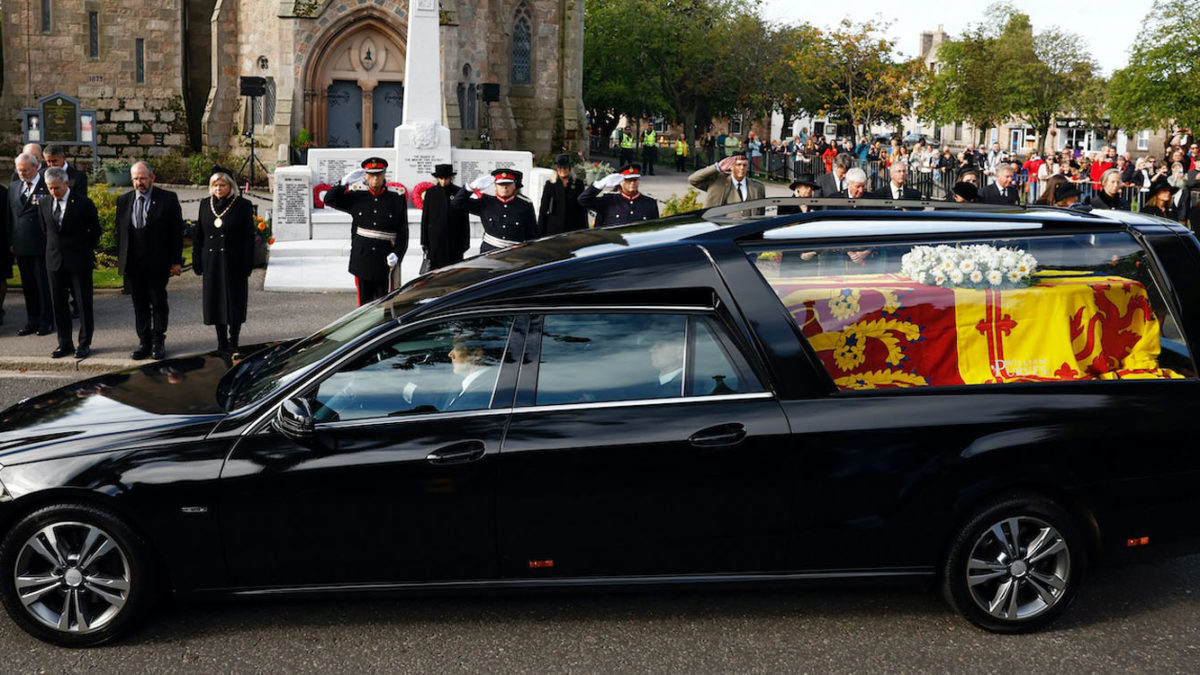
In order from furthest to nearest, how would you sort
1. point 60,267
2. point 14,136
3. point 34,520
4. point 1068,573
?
1. point 14,136
2. point 60,267
3. point 1068,573
4. point 34,520

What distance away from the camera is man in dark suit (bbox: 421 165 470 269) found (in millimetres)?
12914

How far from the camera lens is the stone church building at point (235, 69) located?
33375 millimetres

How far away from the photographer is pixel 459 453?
510cm

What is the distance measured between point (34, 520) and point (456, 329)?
6.04 ft

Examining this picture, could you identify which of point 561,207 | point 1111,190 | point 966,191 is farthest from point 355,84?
point 966,191

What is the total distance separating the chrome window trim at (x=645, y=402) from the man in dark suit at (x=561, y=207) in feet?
28.7

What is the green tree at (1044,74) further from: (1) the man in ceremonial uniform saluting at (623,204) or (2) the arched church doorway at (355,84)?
(1) the man in ceremonial uniform saluting at (623,204)

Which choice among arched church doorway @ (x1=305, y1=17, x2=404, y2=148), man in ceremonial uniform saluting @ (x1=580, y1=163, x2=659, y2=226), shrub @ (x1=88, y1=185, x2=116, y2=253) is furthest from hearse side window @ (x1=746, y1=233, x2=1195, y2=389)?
arched church doorway @ (x1=305, y1=17, x2=404, y2=148)

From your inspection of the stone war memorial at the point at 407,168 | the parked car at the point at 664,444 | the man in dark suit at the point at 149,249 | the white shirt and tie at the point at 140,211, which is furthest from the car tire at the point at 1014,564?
the stone war memorial at the point at 407,168

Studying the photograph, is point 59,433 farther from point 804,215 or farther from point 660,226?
point 804,215

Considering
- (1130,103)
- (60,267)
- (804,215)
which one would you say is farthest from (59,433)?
(1130,103)

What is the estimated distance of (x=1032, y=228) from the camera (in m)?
5.81

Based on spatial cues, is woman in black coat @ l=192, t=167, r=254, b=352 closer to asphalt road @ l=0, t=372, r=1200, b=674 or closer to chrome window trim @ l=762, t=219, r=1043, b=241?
asphalt road @ l=0, t=372, r=1200, b=674

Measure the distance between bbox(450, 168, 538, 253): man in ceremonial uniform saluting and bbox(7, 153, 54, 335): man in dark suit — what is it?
13.6ft
